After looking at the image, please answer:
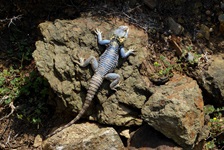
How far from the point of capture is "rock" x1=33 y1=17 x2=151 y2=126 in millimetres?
5266

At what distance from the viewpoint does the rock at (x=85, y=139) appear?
5.07 metres

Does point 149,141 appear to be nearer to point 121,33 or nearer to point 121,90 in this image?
point 121,90

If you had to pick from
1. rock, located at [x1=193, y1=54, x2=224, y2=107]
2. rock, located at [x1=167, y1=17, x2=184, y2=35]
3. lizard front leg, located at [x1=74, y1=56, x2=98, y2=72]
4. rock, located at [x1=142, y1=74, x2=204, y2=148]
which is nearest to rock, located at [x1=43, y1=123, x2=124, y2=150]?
rock, located at [x1=142, y1=74, x2=204, y2=148]

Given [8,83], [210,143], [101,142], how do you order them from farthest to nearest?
[8,83]
[210,143]
[101,142]

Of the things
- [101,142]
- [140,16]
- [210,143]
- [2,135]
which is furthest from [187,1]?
[2,135]

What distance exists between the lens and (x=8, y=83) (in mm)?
6020

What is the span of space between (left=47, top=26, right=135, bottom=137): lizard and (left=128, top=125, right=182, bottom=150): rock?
2.55 feet

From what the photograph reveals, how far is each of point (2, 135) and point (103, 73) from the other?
1.95 metres

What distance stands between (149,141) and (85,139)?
93 centimetres

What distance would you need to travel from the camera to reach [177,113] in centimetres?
483

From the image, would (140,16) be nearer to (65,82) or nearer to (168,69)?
(168,69)

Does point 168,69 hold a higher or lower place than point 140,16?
lower

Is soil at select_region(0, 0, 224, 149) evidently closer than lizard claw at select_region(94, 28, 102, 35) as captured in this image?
No

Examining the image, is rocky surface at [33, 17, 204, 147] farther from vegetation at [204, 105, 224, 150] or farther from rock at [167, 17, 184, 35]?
rock at [167, 17, 184, 35]
